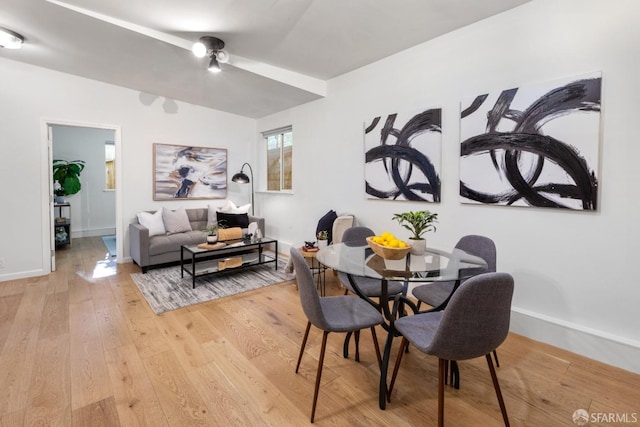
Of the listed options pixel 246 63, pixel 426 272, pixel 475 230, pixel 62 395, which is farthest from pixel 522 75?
pixel 62 395

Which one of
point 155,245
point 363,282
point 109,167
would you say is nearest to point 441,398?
point 363,282

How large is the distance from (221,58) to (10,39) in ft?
6.85

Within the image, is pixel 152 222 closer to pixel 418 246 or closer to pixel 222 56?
pixel 222 56

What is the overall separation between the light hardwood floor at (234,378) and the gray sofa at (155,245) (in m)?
1.22

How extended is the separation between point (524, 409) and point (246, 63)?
13.2 feet

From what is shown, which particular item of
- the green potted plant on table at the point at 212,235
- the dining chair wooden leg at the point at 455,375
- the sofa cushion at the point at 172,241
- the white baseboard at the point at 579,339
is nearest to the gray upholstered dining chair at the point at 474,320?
the dining chair wooden leg at the point at 455,375

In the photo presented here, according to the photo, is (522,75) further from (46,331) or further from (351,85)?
(46,331)

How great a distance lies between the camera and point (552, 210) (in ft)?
7.75

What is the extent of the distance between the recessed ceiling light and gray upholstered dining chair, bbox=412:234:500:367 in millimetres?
4570

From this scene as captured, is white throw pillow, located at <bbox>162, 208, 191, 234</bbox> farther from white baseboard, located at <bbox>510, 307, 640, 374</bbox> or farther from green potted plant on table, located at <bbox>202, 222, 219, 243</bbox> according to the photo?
white baseboard, located at <bbox>510, 307, 640, 374</bbox>

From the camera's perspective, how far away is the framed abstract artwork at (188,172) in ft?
16.3

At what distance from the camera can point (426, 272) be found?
5.70 ft

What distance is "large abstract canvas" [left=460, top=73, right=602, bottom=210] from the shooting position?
217cm

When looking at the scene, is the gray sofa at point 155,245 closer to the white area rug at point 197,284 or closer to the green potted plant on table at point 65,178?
the white area rug at point 197,284
